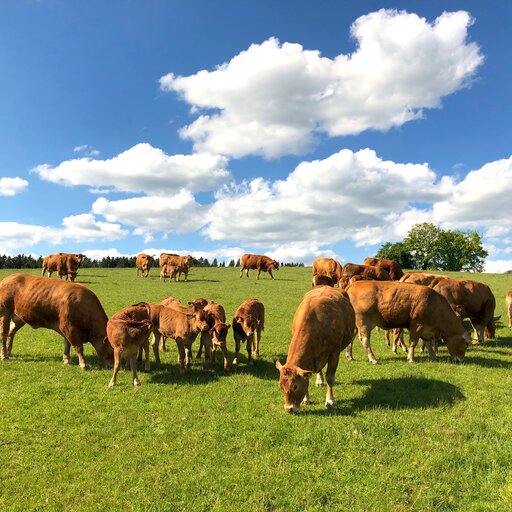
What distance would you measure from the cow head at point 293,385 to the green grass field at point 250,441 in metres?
0.24

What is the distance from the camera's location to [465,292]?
1755cm

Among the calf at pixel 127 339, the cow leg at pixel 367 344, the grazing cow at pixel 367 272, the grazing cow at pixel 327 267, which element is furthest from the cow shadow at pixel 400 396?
the grazing cow at pixel 327 267

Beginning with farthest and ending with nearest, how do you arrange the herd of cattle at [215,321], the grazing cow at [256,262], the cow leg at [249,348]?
the grazing cow at [256,262]
the cow leg at [249,348]
the herd of cattle at [215,321]

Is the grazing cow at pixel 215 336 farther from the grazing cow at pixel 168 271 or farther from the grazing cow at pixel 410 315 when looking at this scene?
the grazing cow at pixel 168 271

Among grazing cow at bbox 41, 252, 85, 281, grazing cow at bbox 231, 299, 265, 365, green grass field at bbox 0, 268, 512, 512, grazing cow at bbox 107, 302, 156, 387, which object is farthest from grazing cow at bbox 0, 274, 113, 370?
grazing cow at bbox 41, 252, 85, 281

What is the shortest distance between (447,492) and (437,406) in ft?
10.8

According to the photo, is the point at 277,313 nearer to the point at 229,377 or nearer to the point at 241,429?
the point at 229,377

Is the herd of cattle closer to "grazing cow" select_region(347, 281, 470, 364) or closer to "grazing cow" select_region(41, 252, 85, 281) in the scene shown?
"grazing cow" select_region(347, 281, 470, 364)

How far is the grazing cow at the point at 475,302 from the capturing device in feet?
56.8

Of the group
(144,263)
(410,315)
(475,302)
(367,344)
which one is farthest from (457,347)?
(144,263)

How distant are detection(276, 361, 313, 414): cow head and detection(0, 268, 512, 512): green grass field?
0.24 metres

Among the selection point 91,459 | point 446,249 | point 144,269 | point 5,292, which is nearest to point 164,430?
point 91,459

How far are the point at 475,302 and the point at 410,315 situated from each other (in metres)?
5.65

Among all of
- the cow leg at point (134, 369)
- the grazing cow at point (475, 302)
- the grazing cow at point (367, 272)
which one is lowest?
the cow leg at point (134, 369)
